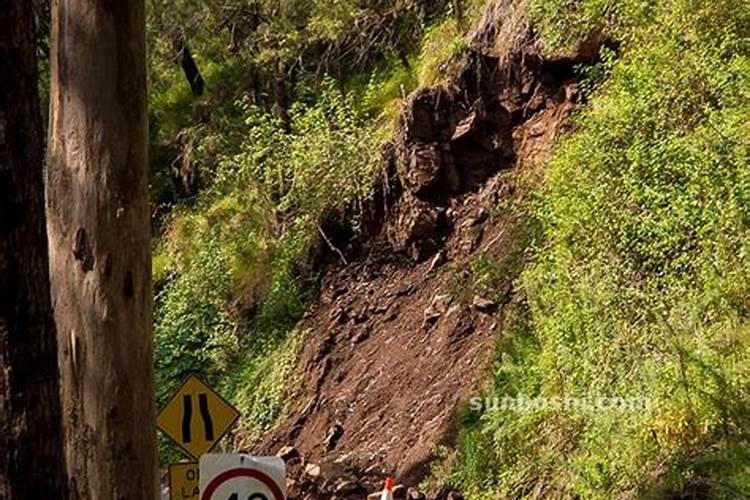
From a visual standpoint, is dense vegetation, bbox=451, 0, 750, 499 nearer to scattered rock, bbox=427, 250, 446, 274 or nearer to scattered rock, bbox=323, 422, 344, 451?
scattered rock, bbox=427, 250, 446, 274

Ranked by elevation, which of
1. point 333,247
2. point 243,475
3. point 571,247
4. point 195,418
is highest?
point 243,475

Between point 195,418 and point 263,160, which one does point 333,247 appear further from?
point 195,418

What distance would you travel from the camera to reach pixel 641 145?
1051cm

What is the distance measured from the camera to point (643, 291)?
938 centimetres

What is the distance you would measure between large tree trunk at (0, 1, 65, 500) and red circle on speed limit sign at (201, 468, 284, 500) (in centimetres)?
211

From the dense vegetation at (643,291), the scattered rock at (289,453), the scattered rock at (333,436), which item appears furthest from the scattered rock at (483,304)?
the scattered rock at (289,453)

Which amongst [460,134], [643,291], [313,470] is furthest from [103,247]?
[460,134]

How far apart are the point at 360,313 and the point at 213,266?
4056mm

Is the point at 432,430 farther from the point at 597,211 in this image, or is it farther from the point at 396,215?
the point at 396,215

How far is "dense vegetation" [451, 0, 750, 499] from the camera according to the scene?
788cm

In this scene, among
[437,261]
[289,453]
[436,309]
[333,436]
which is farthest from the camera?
[437,261]

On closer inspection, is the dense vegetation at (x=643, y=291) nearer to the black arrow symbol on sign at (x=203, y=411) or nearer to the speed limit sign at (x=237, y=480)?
the black arrow symbol on sign at (x=203, y=411)

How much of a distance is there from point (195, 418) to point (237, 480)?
6.22 feet

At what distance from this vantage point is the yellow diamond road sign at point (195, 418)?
25.9ft
